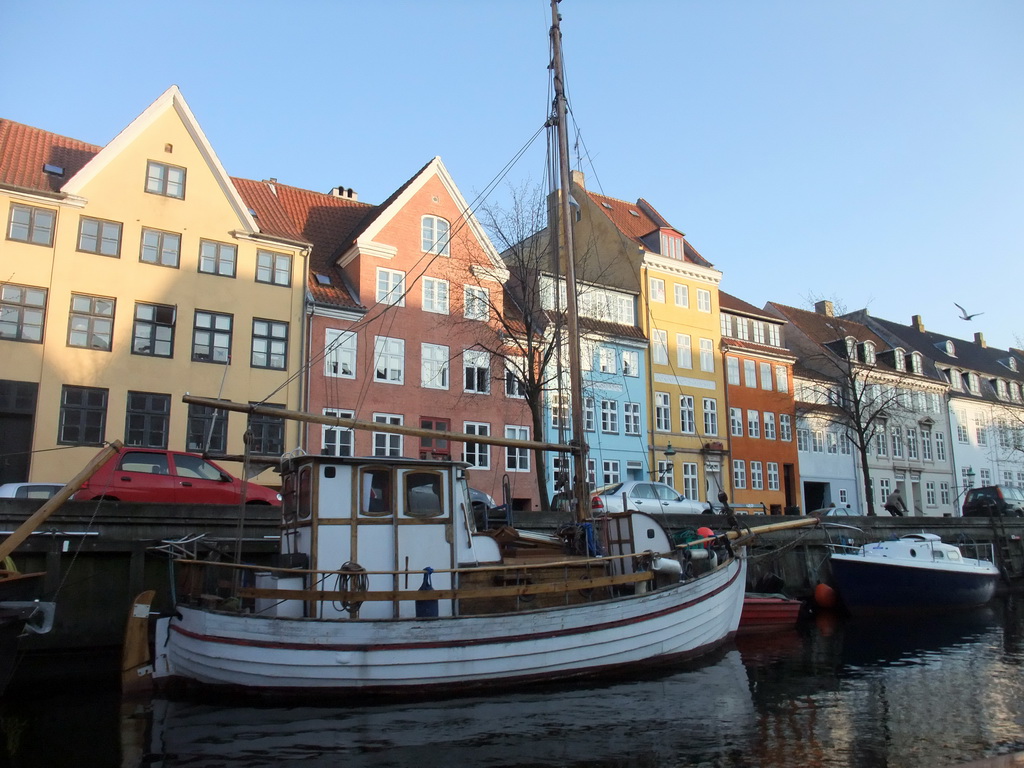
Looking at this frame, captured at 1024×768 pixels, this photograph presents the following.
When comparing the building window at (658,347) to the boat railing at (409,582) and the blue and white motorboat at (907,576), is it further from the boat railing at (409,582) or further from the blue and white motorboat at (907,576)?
the boat railing at (409,582)

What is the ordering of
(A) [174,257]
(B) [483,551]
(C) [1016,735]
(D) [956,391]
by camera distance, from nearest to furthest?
1. (C) [1016,735]
2. (B) [483,551]
3. (A) [174,257]
4. (D) [956,391]

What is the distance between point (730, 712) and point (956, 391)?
50540 mm

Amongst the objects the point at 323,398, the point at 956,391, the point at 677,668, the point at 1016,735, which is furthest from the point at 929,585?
the point at 956,391

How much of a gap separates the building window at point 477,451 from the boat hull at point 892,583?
1254cm

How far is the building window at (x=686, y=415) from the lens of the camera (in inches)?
1555

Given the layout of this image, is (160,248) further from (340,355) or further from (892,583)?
(892,583)

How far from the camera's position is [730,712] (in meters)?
11.4

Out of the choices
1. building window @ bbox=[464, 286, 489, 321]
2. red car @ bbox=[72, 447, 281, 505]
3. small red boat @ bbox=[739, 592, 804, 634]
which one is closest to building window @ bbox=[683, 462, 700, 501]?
building window @ bbox=[464, 286, 489, 321]

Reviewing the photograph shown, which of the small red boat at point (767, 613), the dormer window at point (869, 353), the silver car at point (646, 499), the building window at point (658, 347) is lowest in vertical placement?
the small red boat at point (767, 613)

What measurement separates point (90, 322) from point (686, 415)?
25450mm

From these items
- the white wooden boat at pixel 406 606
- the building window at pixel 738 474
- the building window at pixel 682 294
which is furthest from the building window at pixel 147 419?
the building window at pixel 738 474

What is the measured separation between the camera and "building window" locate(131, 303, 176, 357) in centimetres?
2508

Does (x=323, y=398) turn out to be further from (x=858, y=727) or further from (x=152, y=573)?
(x=858, y=727)

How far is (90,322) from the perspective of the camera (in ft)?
80.1
